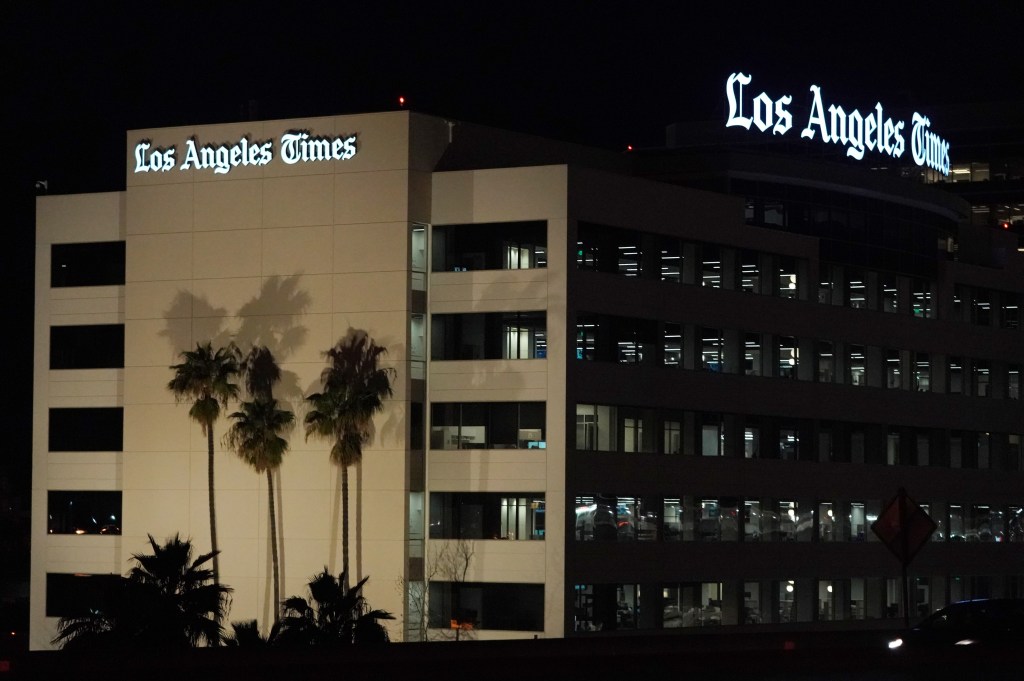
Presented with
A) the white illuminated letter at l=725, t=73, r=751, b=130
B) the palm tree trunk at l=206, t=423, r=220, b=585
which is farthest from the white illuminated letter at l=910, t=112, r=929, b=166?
the palm tree trunk at l=206, t=423, r=220, b=585

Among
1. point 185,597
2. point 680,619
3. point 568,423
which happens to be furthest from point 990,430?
point 185,597

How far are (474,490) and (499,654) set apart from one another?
26534 millimetres

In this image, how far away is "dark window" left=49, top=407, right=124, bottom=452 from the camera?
72000 millimetres

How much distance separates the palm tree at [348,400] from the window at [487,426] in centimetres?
249

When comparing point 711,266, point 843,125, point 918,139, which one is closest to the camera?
point 711,266

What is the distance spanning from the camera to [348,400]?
64938 mm

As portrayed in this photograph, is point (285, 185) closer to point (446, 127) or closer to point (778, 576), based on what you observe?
point (446, 127)

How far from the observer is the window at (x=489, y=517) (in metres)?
65.6

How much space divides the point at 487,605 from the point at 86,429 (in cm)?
1976

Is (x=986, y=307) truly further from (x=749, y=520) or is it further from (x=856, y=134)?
(x=749, y=520)

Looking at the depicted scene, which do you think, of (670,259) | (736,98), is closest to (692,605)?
(670,259)

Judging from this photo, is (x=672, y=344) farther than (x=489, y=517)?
Yes

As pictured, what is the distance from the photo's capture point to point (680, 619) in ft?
229

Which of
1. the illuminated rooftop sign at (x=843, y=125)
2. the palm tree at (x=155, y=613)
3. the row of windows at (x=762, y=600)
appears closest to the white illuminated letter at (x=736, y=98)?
the illuminated rooftop sign at (x=843, y=125)
